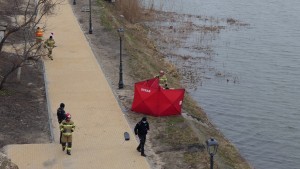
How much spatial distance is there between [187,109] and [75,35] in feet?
43.0

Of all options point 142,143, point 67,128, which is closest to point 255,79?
point 142,143

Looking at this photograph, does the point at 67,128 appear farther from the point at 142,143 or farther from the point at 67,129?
the point at 142,143

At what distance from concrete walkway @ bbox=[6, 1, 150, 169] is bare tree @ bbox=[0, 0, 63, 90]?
1.58 metres

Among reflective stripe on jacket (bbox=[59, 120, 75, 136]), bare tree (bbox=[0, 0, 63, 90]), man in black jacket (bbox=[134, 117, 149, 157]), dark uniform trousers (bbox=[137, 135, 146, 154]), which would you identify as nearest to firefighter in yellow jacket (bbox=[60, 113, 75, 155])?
reflective stripe on jacket (bbox=[59, 120, 75, 136])

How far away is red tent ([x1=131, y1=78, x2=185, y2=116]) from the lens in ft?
75.5

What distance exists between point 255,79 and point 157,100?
14.6 m

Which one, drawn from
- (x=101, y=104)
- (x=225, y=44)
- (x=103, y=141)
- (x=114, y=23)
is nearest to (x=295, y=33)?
(x=225, y=44)

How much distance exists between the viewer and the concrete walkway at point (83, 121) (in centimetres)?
1889

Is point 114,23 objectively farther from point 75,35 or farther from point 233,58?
point 233,58

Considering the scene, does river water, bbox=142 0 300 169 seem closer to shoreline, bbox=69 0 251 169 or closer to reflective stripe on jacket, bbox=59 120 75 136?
shoreline, bbox=69 0 251 169

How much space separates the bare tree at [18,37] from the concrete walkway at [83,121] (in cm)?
158

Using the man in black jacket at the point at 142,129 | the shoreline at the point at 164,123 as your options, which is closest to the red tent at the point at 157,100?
the shoreline at the point at 164,123

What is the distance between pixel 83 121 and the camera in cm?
2242

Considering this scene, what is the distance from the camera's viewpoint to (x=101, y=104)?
24.3 meters
